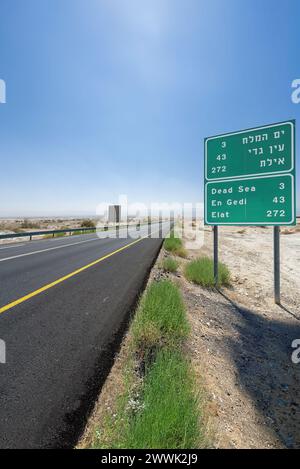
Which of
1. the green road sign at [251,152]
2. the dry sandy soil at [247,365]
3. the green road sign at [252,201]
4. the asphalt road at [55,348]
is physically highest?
the green road sign at [251,152]

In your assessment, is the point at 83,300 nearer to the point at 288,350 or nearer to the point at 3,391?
the point at 3,391

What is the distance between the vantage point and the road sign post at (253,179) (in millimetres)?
6453

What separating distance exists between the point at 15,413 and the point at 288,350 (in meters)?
4.46

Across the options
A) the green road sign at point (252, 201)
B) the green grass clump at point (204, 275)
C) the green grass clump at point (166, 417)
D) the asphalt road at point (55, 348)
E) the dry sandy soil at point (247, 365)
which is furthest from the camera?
the green grass clump at point (204, 275)

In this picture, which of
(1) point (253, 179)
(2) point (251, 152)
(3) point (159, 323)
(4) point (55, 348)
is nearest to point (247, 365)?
(3) point (159, 323)

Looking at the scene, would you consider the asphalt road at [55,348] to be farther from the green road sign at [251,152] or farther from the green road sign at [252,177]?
the green road sign at [251,152]

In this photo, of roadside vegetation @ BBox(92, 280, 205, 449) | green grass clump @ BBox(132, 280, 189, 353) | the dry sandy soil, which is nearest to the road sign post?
the dry sandy soil

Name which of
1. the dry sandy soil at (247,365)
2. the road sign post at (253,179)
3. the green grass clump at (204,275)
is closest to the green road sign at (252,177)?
the road sign post at (253,179)

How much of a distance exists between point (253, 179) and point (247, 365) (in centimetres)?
531

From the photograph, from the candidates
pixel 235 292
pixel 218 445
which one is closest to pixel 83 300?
pixel 218 445

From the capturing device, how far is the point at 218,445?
1.98 metres

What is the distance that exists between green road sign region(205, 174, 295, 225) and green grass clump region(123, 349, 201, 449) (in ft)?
18.6

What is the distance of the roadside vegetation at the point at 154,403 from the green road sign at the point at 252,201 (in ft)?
16.2

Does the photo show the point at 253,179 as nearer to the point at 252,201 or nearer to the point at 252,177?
the point at 252,177
